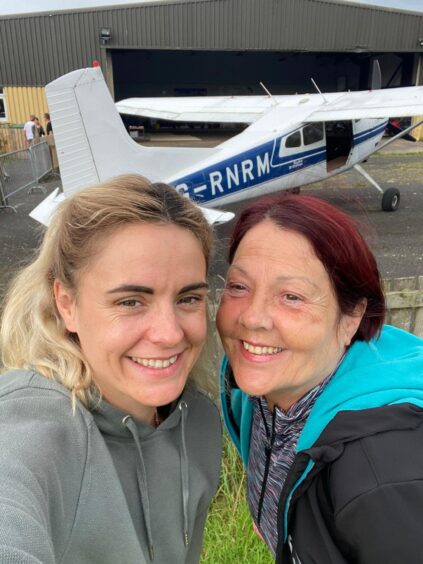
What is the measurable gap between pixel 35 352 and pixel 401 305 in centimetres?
246

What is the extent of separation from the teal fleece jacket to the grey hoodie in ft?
1.13

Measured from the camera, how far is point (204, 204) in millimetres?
8023

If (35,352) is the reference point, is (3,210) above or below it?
below

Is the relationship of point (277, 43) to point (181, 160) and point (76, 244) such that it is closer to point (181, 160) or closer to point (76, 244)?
point (181, 160)

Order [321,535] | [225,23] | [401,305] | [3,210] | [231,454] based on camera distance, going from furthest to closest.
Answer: [225,23], [3,210], [401,305], [231,454], [321,535]

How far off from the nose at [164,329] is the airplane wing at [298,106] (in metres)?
8.97

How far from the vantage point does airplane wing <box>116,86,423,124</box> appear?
30.8ft

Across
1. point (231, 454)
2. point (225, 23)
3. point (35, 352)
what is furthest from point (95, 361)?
point (225, 23)

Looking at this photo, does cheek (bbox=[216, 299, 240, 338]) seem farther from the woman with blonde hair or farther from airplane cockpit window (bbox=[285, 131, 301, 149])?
airplane cockpit window (bbox=[285, 131, 301, 149])

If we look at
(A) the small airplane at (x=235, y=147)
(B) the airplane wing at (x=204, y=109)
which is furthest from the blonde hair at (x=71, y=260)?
(B) the airplane wing at (x=204, y=109)

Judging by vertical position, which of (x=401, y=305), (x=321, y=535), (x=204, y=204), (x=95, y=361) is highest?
(x=95, y=361)

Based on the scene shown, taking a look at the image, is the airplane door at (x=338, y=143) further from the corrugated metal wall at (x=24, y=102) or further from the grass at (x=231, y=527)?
the corrugated metal wall at (x=24, y=102)

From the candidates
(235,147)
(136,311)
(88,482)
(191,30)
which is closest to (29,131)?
(191,30)

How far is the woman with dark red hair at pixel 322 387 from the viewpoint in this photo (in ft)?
3.35
